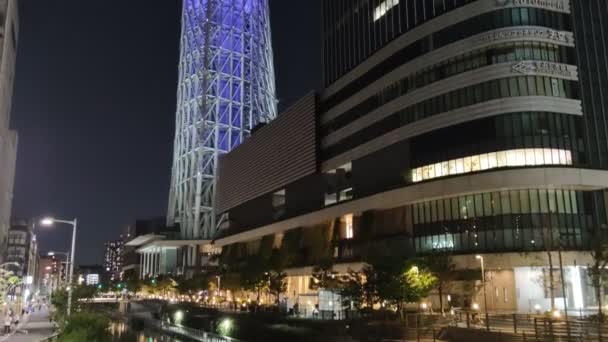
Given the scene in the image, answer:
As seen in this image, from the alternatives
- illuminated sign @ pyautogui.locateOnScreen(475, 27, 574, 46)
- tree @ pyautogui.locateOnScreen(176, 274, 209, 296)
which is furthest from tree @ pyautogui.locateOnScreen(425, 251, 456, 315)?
tree @ pyautogui.locateOnScreen(176, 274, 209, 296)

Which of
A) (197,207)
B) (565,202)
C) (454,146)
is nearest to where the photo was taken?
(565,202)

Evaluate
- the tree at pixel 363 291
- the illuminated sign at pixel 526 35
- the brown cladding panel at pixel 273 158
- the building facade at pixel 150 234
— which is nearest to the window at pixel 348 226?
the brown cladding panel at pixel 273 158

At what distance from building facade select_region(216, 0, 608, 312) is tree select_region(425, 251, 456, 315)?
2.32 m

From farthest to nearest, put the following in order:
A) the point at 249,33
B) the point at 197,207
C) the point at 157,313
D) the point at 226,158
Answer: the point at 249,33
the point at 197,207
the point at 226,158
the point at 157,313

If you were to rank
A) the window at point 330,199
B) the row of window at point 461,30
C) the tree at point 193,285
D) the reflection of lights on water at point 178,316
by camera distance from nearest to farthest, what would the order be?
1. the row of window at point 461,30
2. the window at point 330,199
3. the reflection of lights on water at point 178,316
4. the tree at point 193,285

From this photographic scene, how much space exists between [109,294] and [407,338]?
15542 centimetres

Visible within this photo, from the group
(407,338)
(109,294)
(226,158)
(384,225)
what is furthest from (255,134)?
(109,294)

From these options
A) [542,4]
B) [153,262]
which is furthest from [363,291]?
[153,262]

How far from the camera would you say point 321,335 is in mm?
51312

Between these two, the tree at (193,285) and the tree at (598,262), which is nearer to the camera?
the tree at (598,262)

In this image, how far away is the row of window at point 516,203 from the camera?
54.4 metres

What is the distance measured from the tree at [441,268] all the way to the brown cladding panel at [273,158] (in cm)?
3283

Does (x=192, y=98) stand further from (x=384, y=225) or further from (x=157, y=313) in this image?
(x=384, y=225)

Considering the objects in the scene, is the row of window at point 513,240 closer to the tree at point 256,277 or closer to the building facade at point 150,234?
the tree at point 256,277
